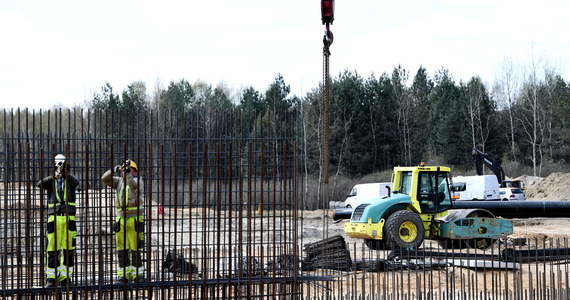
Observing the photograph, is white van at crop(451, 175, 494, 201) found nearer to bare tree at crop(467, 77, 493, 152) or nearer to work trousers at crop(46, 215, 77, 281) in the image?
bare tree at crop(467, 77, 493, 152)

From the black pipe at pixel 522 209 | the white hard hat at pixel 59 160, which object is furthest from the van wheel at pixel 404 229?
the white hard hat at pixel 59 160

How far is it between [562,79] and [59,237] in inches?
1930

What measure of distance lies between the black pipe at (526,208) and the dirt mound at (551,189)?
11.3 metres

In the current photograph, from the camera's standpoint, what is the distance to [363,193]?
34.1 metres

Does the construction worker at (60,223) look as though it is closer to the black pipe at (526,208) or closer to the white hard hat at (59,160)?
the white hard hat at (59,160)

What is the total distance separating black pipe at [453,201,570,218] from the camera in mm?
22703

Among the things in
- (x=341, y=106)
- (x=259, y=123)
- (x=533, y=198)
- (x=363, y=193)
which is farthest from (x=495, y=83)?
(x=259, y=123)

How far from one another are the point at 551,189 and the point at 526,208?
569 inches

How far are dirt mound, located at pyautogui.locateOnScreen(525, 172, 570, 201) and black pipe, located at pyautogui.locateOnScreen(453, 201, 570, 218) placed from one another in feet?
37.0

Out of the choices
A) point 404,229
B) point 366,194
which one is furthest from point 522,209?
point 366,194

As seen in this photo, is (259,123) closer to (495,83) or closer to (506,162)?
(506,162)

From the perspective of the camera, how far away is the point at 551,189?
1439 inches

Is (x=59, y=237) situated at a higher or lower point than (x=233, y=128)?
lower

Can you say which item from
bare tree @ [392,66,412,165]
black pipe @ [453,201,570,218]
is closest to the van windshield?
black pipe @ [453,201,570,218]
